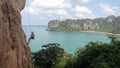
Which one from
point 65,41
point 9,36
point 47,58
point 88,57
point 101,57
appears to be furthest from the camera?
point 65,41

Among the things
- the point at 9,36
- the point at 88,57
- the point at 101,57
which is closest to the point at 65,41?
the point at 88,57

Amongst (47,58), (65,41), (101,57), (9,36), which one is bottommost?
(65,41)

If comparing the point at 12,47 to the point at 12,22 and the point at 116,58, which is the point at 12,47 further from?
the point at 116,58

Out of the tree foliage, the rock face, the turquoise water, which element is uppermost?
the rock face

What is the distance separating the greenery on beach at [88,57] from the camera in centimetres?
2222

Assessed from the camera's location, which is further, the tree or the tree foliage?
the tree

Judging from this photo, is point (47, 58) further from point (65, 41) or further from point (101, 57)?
point (65, 41)

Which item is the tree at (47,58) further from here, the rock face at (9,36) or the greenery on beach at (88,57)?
the rock face at (9,36)

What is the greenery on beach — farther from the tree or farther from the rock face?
the rock face

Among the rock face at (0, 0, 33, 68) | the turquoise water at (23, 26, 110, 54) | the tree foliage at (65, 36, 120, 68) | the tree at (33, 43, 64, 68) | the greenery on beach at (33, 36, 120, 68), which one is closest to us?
the rock face at (0, 0, 33, 68)

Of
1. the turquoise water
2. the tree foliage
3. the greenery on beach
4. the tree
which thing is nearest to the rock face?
the tree foliage

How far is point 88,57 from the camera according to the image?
24.3m

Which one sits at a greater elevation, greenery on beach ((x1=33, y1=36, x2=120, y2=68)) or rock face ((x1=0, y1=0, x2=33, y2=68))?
rock face ((x1=0, y1=0, x2=33, y2=68))

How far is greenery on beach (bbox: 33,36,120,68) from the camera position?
22219mm
